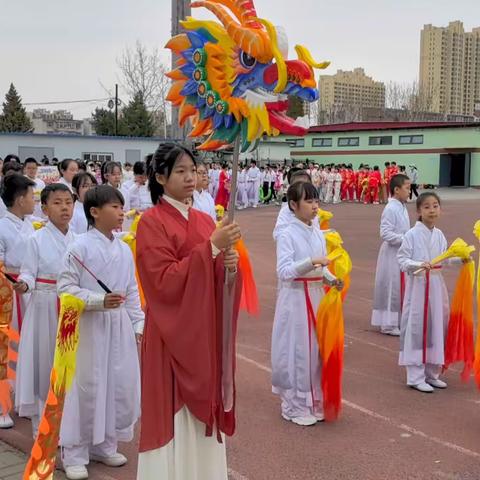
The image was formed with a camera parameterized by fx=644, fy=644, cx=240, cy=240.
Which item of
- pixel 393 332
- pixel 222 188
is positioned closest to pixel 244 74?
pixel 393 332

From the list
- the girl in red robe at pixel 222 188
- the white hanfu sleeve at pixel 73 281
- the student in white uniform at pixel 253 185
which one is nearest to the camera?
the white hanfu sleeve at pixel 73 281

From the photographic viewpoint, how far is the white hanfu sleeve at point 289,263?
4.65 m

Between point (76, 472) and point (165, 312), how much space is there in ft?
5.23

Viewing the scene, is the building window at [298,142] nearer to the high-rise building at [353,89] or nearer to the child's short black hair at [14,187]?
the high-rise building at [353,89]

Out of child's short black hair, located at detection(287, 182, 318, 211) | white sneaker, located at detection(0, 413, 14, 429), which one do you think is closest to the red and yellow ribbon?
white sneaker, located at detection(0, 413, 14, 429)

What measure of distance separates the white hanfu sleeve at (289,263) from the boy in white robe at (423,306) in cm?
135

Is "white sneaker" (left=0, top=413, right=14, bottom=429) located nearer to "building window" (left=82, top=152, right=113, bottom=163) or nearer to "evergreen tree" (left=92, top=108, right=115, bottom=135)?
"building window" (left=82, top=152, right=113, bottom=163)

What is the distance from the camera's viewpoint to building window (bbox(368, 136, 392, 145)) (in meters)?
39.2

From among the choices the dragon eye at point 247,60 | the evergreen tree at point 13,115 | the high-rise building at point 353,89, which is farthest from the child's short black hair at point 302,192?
the high-rise building at point 353,89

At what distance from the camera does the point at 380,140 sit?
3956 cm

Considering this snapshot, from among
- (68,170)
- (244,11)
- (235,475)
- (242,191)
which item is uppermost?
(244,11)

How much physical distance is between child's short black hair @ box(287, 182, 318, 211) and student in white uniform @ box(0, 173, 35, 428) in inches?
82.9

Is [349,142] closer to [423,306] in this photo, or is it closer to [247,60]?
[423,306]

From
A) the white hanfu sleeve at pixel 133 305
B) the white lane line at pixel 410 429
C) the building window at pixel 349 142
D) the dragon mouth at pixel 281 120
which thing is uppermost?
the building window at pixel 349 142
